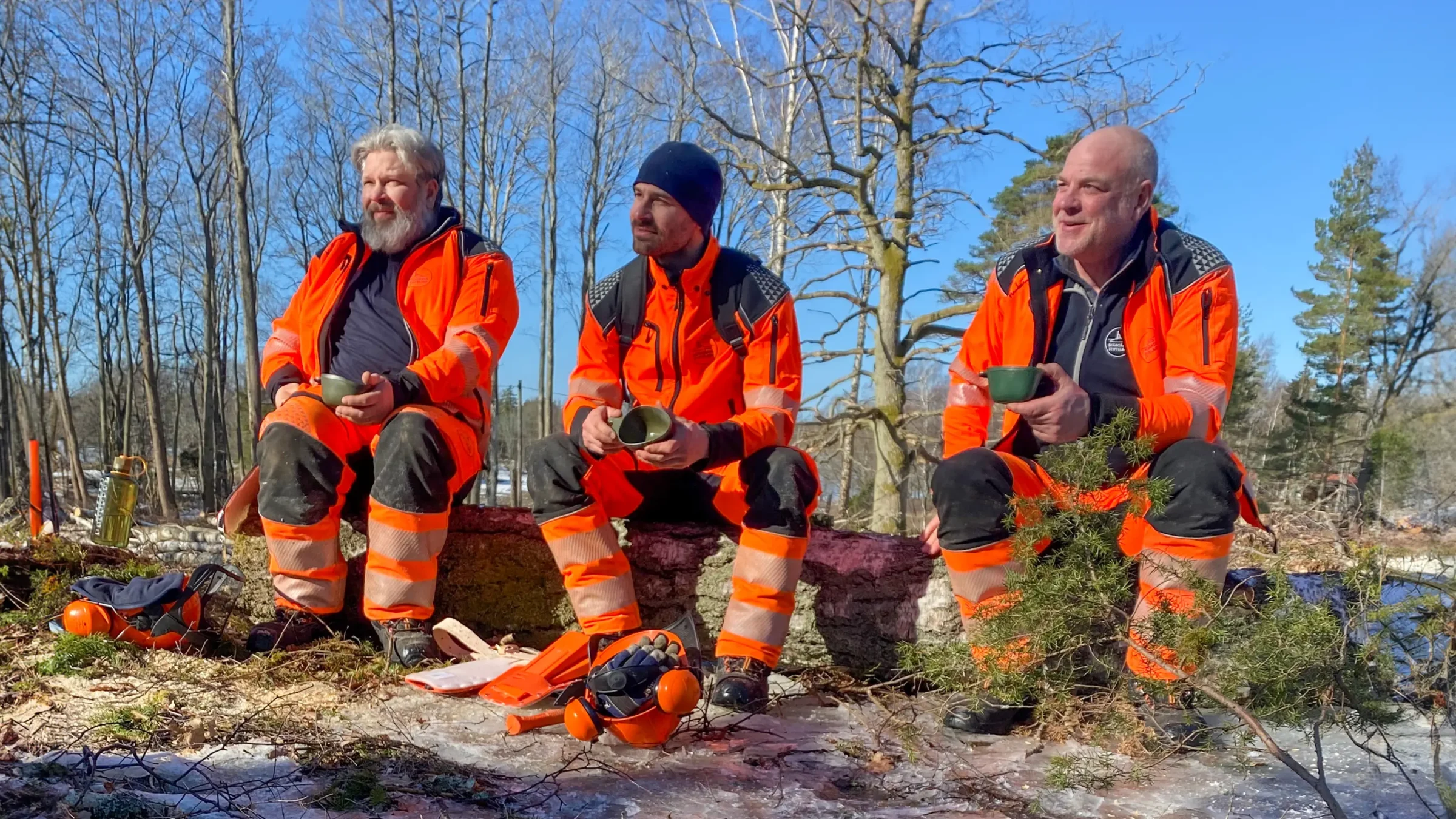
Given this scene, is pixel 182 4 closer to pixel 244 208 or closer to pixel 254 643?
pixel 244 208

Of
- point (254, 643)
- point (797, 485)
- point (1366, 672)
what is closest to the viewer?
point (1366, 672)

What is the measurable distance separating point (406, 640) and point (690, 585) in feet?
3.14

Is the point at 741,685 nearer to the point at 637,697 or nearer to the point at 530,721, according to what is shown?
the point at 637,697

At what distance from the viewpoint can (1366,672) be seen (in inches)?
69.9

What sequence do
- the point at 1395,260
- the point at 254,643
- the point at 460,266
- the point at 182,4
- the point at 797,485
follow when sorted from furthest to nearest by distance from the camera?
1. the point at 1395,260
2. the point at 182,4
3. the point at 460,266
4. the point at 254,643
5. the point at 797,485

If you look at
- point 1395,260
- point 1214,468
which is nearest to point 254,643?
point 1214,468

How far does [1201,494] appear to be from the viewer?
2.30 meters

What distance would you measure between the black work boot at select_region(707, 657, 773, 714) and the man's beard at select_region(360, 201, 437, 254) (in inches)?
75.3

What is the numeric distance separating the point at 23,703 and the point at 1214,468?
3.15 metres

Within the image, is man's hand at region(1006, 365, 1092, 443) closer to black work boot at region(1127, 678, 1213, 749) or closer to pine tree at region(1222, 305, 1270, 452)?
black work boot at region(1127, 678, 1213, 749)

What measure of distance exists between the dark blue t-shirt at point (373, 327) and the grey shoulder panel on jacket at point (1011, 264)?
6.80 ft

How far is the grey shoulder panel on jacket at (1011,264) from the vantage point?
2847 millimetres

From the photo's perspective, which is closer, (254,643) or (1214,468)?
(1214,468)

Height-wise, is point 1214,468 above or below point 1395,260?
below
